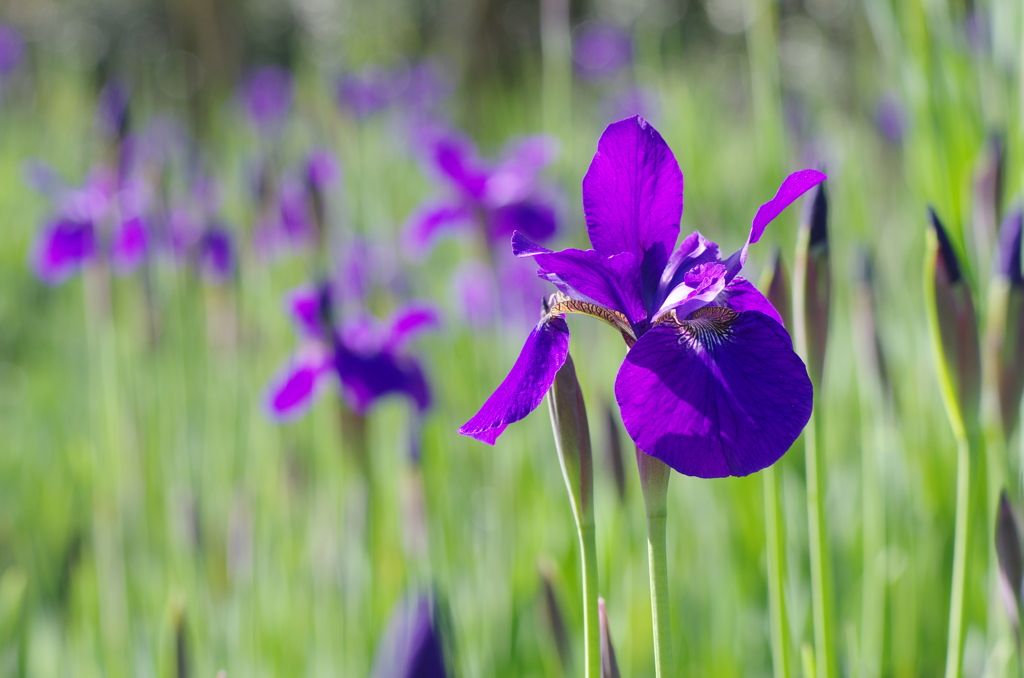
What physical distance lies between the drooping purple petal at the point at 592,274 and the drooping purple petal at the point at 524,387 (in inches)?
1.4

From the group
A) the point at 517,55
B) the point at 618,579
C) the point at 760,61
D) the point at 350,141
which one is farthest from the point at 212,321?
the point at 517,55

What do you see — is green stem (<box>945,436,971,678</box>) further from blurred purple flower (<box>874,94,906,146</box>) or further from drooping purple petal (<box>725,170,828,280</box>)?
blurred purple flower (<box>874,94,906,146</box>)

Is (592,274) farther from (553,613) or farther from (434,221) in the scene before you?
(434,221)

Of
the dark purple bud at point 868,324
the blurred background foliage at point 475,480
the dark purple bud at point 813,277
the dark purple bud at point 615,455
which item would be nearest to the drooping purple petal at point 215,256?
the blurred background foliage at point 475,480

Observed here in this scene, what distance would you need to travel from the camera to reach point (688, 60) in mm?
4547

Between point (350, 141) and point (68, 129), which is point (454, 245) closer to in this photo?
point (350, 141)

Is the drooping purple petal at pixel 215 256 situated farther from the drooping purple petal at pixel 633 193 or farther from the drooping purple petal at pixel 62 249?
Answer: the drooping purple petal at pixel 633 193

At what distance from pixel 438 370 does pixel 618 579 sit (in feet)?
3.85

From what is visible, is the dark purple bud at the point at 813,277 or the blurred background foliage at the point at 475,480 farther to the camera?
the blurred background foliage at the point at 475,480

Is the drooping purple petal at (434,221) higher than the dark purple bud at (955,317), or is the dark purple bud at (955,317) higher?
the drooping purple petal at (434,221)

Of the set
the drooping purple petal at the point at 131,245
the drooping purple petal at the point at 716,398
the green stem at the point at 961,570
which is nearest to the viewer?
the drooping purple petal at the point at 716,398

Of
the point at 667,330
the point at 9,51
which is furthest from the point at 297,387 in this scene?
the point at 9,51

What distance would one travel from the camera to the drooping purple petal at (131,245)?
1.71m

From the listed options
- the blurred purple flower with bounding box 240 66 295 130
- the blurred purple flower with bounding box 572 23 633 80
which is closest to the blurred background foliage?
the blurred purple flower with bounding box 240 66 295 130
